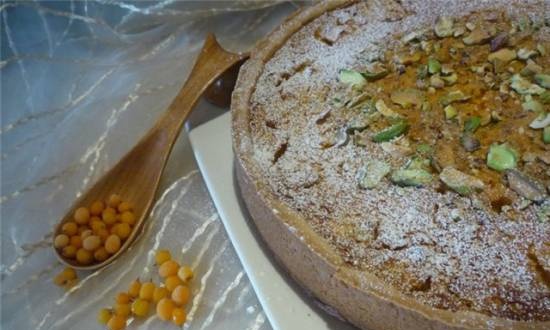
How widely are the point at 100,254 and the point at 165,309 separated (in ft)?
0.71

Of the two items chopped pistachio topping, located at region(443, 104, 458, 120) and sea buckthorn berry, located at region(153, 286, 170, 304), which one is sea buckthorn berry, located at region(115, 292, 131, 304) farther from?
chopped pistachio topping, located at region(443, 104, 458, 120)

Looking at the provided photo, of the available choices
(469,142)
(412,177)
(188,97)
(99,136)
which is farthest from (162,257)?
(469,142)

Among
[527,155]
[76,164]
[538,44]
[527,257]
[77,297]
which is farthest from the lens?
[76,164]

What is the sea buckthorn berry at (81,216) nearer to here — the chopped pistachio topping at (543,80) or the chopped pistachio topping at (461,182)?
the chopped pistachio topping at (461,182)

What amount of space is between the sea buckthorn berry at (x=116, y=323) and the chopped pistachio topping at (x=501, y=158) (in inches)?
32.1

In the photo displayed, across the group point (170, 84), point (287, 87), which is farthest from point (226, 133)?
point (170, 84)

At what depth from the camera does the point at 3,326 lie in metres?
1.37

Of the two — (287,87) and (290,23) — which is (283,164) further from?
(290,23)

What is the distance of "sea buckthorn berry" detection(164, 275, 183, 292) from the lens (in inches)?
51.1

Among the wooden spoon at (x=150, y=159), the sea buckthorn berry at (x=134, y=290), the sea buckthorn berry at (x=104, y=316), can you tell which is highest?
the wooden spoon at (x=150, y=159)

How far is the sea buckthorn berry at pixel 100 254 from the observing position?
4.44 ft

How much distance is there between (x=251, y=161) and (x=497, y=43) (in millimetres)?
581

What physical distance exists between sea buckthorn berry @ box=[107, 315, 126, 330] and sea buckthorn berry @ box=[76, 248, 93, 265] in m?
0.16

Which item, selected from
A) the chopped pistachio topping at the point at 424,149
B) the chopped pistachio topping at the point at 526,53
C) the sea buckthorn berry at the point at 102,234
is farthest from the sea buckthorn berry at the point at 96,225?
the chopped pistachio topping at the point at 526,53
